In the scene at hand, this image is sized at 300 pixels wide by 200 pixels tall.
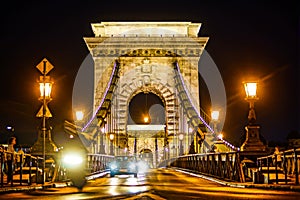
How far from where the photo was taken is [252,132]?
16.9 meters

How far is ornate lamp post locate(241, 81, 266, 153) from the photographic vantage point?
1652 cm

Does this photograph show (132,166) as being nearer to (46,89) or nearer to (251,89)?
(46,89)

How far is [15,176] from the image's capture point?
1598 cm

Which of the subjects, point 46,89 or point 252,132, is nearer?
point 252,132

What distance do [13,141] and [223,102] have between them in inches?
1582

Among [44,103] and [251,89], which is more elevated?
[251,89]

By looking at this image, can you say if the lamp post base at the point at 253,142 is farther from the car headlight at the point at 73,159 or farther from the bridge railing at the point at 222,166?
the car headlight at the point at 73,159

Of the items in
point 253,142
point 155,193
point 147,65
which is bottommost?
point 155,193

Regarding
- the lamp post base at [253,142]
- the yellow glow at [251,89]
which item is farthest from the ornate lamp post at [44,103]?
the yellow glow at [251,89]

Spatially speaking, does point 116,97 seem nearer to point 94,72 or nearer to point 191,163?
point 94,72

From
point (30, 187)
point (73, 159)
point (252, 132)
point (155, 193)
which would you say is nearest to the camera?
point (155, 193)

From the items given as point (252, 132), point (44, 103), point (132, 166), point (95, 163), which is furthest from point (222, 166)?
point (95, 163)

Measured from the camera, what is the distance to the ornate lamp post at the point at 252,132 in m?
16.5

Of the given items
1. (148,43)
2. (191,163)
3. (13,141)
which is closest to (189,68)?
(148,43)
